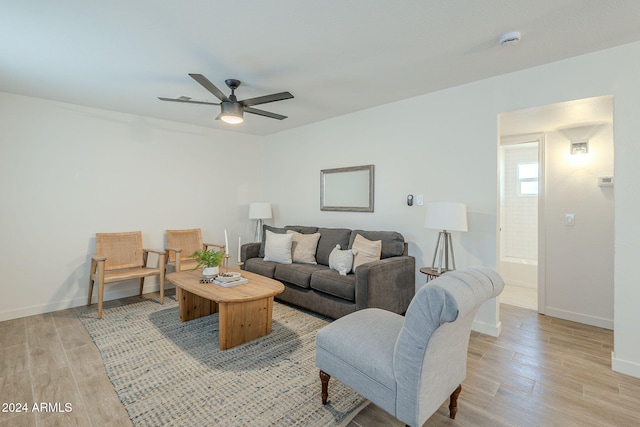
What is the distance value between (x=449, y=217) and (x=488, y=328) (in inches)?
47.9

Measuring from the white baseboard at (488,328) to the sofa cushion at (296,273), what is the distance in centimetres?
169

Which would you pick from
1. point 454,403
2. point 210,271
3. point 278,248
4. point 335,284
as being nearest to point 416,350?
point 454,403

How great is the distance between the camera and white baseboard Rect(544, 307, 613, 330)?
3.11 m

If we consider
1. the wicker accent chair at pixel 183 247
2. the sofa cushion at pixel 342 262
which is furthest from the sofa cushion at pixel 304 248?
the wicker accent chair at pixel 183 247

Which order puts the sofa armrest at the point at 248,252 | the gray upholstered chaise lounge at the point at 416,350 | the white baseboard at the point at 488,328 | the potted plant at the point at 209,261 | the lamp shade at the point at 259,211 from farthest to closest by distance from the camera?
1. the lamp shade at the point at 259,211
2. the sofa armrest at the point at 248,252
3. the potted plant at the point at 209,261
4. the white baseboard at the point at 488,328
5. the gray upholstered chaise lounge at the point at 416,350

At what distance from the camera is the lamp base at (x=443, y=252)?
9.82 feet

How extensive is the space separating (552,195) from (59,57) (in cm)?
512

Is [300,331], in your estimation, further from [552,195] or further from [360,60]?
[552,195]

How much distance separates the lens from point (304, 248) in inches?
155

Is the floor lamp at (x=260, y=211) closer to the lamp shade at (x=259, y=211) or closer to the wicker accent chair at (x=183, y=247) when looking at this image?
the lamp shade at (x=259, y=211)

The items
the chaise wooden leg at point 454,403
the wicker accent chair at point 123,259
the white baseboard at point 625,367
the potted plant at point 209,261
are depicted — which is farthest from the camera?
the wicker accent chair at point 123,259

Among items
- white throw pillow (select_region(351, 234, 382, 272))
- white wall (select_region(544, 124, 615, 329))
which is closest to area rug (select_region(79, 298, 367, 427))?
white throw pillow (select_region(351, 234, 382, 272))

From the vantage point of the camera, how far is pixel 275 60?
252 cm

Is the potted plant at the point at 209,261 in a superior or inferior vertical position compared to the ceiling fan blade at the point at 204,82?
inferior
